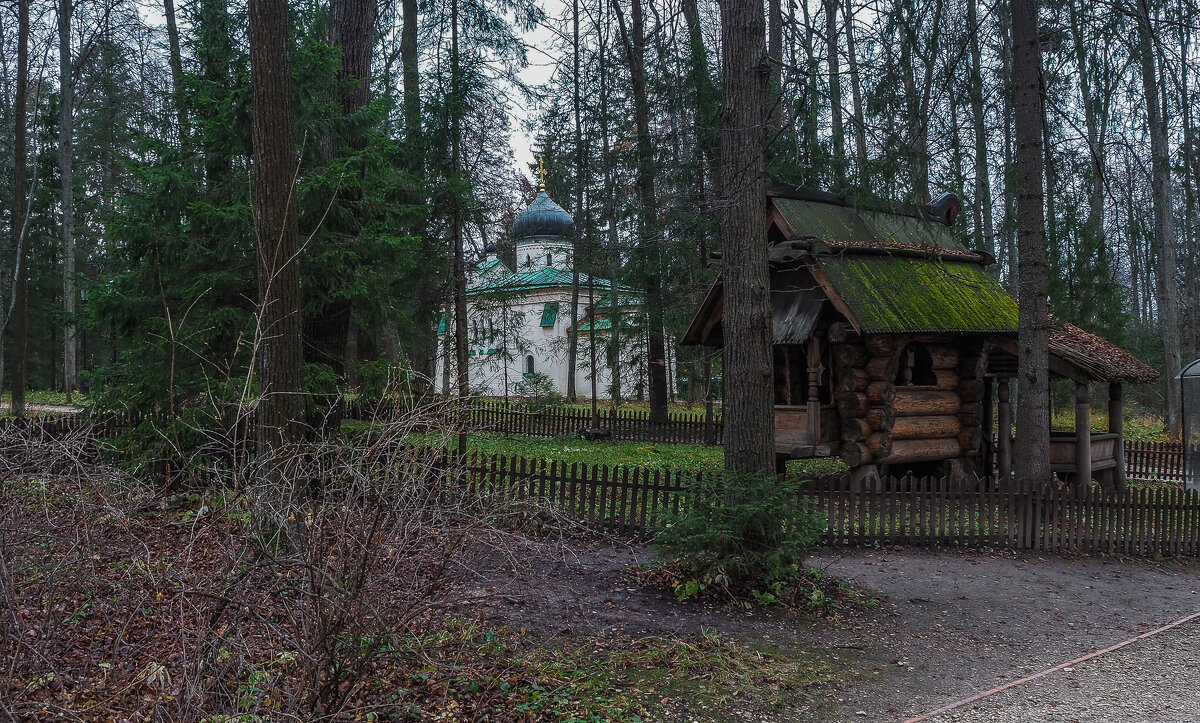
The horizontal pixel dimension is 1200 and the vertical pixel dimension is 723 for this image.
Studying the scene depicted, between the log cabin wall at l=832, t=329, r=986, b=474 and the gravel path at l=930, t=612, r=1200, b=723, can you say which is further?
the log cabin wall at l=832, t=329, r=986, b=474

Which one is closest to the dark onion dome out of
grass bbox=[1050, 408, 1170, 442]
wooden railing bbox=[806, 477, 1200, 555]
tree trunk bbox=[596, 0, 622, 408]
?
tree trunk bbox=[596, 0, 622, 408]

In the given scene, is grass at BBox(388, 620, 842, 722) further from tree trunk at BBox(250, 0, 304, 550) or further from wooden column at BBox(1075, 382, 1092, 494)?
wooden column at BBox(1075, 382, 1092, 494)

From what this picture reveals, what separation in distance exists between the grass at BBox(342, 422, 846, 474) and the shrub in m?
7.72

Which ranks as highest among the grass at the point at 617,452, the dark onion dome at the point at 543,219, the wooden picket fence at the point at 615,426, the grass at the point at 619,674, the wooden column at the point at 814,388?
the dark onion dome at the point at 543,219

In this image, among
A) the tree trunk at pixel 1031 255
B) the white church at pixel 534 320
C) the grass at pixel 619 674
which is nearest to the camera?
the grass at pixel 619 674

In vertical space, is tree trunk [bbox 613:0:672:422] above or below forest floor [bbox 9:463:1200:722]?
above

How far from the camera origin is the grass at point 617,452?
16672 millimetres

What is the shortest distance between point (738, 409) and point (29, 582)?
584 cm

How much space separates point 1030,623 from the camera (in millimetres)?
7477

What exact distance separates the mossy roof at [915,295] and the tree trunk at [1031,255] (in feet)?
3.51

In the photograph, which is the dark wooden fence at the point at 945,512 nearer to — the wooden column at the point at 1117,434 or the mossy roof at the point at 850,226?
the mossy roof at the point at 850,226

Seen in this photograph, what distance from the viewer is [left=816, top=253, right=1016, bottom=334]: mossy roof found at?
1198 cm

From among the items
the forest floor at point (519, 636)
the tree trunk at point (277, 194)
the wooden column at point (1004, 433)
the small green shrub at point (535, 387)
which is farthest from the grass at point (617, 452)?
the small green shrub at point (535, 387)

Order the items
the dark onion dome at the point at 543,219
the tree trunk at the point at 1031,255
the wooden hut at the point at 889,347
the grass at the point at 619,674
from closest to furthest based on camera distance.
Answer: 1. the grass at the point at 619,674
2. the tree trunk at the point at 1031,255
3. the wooden hut at the point at 889,347
4. the dark onion dome at the point at 543,219
